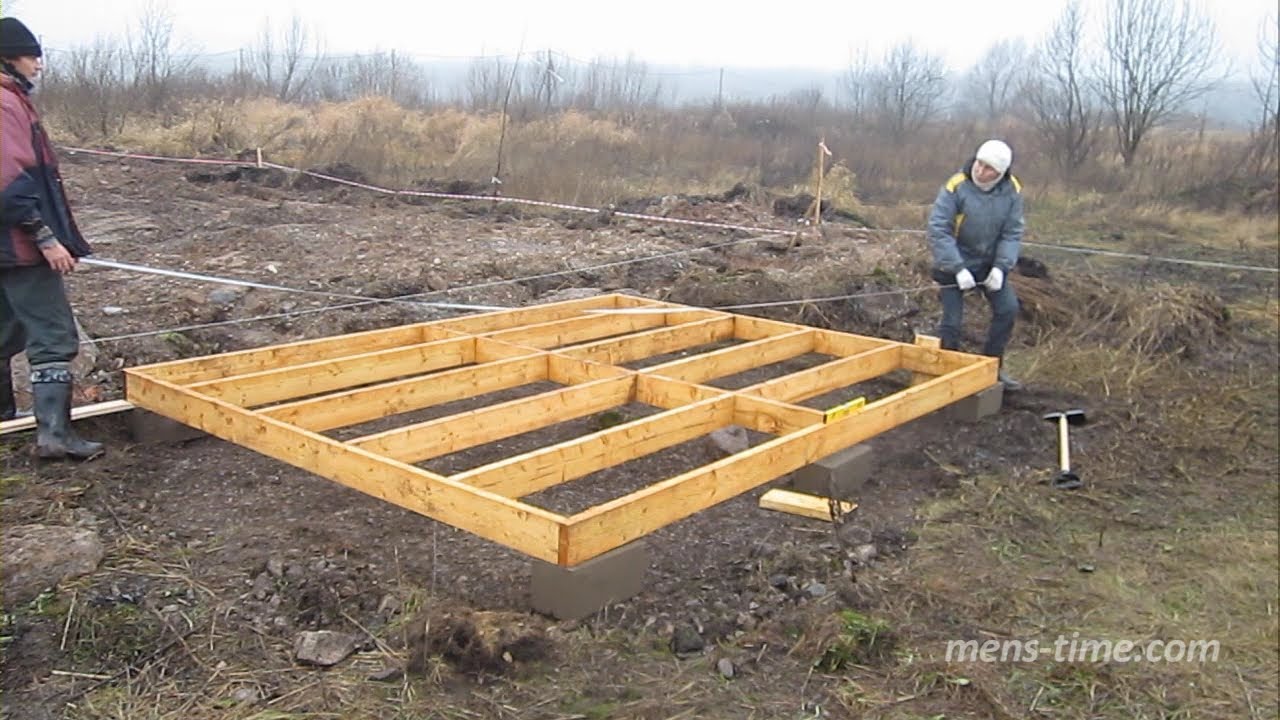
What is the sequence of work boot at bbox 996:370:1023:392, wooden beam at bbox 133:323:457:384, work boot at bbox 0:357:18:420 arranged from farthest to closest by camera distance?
work boot at bbox 996:370:1023:392 < wooden beam at bbox 133:323:457:384 < work boot at bbox 0:357:18:420

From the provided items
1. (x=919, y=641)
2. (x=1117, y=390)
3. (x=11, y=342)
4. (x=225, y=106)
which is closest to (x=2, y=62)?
(x=11, y=342)

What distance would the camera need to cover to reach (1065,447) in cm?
523

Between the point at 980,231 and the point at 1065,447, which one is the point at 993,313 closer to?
the point at 980,231

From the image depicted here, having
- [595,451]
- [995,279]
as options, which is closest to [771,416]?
[595,451]

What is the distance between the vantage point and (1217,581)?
403 centimetres

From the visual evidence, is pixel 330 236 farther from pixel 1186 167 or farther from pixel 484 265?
pixel 1186 167

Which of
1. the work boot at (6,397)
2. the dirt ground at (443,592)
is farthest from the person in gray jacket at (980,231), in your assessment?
the work boot at (6,397)

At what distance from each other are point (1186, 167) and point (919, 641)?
61.8 ft

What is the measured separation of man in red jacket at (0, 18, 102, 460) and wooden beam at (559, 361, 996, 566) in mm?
2371

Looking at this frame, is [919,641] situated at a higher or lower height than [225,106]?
lower

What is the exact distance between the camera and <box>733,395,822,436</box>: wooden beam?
4.52 meters
